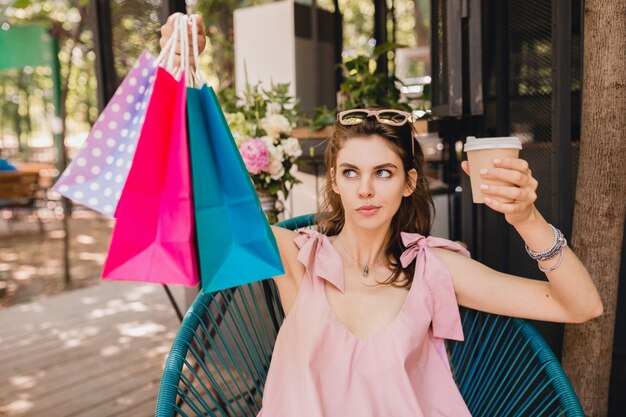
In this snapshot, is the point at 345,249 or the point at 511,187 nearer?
the point at 511,187

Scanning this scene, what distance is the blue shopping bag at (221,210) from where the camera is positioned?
108 centimetres

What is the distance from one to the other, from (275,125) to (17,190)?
559 centimetres

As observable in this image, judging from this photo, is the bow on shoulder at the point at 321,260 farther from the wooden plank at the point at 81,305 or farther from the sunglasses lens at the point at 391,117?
the wooden plank at the point at 81,305

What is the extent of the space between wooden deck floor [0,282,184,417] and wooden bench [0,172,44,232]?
2.64 meters

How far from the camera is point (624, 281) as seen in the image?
2.12 metres

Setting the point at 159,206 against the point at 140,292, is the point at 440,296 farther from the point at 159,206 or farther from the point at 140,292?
the point at 140,292

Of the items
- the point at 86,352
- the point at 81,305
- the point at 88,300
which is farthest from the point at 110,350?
the point at 88,300

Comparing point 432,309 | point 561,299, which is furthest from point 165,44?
point 561,299

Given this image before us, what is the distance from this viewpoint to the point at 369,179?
4.62 feet

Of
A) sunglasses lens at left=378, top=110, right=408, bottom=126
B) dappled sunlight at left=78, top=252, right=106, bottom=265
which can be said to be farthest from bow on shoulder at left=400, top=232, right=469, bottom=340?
dappled sunlight at left=78, top=252, right=106, bottom=265

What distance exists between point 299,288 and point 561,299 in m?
0.59

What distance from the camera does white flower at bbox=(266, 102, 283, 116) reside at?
2.43m

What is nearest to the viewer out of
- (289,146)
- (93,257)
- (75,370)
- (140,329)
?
(289,146)

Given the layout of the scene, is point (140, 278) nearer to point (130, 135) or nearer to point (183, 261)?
point (183, 261)
